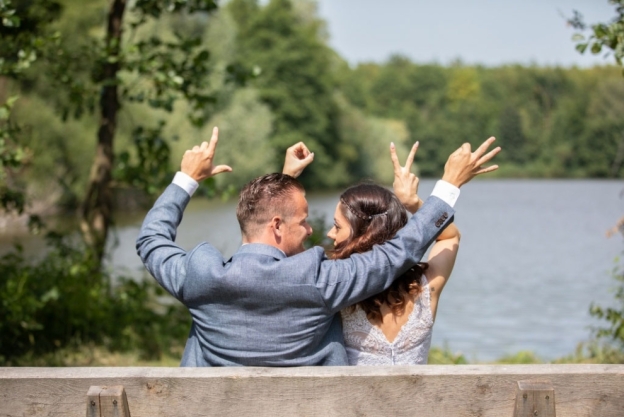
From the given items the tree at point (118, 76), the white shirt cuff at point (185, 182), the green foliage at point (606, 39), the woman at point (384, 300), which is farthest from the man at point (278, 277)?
the tree at point (118, 76)

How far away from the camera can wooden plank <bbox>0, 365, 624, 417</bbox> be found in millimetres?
2236

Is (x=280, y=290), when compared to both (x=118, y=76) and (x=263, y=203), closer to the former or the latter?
(x=263, y=203)

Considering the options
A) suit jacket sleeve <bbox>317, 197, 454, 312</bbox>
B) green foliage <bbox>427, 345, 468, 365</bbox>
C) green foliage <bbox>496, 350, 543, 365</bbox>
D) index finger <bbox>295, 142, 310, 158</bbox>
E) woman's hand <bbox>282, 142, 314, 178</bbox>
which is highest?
index finger <bbox>295, 142, 310, 158</bbox>

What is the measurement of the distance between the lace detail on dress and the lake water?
16.1 ft

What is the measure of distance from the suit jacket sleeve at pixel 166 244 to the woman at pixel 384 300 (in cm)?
50

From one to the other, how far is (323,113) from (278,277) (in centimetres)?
5001

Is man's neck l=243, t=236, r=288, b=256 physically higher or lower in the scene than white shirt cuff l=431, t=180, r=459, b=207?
lower

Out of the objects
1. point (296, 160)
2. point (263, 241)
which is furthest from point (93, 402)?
point (296, 160)

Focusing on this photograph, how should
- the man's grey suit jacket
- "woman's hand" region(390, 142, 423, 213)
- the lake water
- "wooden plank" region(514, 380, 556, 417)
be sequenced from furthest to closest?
the lake water < "woman's hand" region(390, 142, 423, 213) < the man's grey suit jacket < "wooden plank" region(514, 380, 556, 417)

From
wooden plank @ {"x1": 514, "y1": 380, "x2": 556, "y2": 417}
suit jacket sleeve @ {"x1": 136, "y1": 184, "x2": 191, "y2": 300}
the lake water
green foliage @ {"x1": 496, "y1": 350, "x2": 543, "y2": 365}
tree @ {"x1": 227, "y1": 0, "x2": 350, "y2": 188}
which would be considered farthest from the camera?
tree @ {"x1": 227, "y1": 0, "x2": 350, "y2": 188}

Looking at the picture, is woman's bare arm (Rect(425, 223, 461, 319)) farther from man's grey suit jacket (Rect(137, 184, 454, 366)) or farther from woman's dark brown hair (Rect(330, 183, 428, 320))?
man's grey suit jacket (Rect(137, 184, 454, 366))

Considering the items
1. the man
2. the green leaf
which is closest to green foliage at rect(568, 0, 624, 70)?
the green leaf

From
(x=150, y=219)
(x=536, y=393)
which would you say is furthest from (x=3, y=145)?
(x=536, y=393)

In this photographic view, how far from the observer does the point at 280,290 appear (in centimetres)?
249
